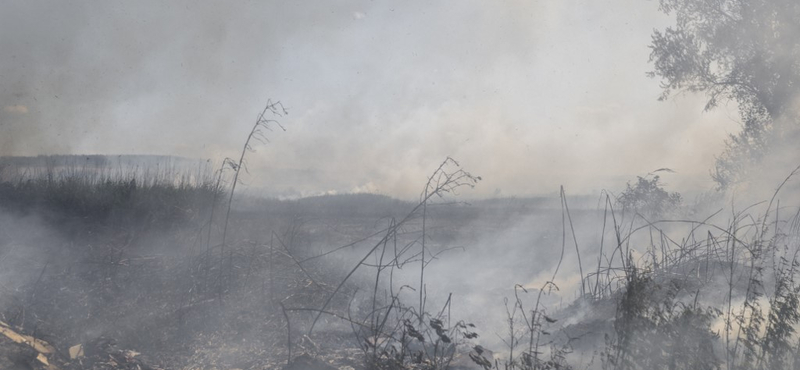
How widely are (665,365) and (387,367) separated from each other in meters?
2.74

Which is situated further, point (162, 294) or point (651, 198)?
point (651, 198)

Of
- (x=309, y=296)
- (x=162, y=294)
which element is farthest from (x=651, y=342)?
(x=162, y=294)

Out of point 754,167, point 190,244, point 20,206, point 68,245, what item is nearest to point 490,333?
point 190,244

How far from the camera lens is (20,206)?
31.5 feet

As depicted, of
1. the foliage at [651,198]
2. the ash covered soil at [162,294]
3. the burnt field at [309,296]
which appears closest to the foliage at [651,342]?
the burnt field at [309,296]

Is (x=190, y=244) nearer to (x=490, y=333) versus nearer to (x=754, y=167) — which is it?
(x=490, y=333)

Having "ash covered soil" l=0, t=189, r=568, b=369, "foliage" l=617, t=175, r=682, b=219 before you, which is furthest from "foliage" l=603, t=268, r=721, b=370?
"foliage" l=617, t=175, r=682, b=219

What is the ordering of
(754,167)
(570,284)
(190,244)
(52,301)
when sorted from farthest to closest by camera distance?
(754,167) → (570,284) → (190,244) → (52,301)

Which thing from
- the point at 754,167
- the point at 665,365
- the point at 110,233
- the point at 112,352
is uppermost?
the point at 754,167

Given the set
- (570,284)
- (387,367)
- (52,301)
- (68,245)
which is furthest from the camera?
(570,284)

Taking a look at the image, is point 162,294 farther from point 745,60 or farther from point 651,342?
point 745,60

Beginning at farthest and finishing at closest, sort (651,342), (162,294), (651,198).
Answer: (651,198)
(162,294)
(651,342)

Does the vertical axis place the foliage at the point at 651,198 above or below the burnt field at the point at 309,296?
above

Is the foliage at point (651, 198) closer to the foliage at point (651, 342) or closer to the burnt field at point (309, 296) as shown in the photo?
the burnt field at point (309, 296)
